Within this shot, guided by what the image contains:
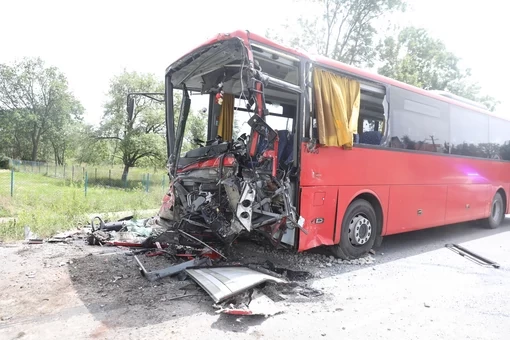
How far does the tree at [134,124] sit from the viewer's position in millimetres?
27891

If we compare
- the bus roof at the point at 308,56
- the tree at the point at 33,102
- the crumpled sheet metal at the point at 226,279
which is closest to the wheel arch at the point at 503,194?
the bus roof at the point at 308,56

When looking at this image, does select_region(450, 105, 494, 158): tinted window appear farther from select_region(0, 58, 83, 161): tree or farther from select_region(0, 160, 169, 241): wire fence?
select_region(0, 58, 83, 161): tree

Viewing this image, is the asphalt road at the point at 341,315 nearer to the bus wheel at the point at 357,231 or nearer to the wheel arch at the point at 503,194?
the bus wheel at the point at 357,231

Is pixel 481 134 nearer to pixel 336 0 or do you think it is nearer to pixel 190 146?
pixel 190 146

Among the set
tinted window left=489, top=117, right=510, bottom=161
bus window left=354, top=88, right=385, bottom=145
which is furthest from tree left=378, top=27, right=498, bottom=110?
bus window left=354, top=88, right=385, bottom=145

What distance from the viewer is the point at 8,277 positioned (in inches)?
188

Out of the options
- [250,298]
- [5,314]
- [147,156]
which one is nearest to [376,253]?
[250,298]

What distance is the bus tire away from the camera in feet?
34.2

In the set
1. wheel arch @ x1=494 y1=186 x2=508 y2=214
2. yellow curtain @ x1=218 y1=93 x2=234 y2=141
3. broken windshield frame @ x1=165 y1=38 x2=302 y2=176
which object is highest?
broken windshield frame @ x1=165 y1=38 x2=302 y2=176

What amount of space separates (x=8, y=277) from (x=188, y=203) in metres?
2.58

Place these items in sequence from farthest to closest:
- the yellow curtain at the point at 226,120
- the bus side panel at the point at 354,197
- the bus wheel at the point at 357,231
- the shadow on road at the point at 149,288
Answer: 1. the yellow curtain at the point at 226,120
2. the bus wheel at the point at 357,231
3. the bus side panel at the point at 354,197
4. the shadow on road at the point at 149,288

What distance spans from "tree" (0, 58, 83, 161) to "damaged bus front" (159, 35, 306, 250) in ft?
172

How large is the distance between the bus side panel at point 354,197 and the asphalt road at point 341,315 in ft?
2.58

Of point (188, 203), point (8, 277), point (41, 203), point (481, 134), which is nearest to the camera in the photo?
point (8, 277)
